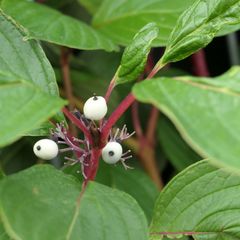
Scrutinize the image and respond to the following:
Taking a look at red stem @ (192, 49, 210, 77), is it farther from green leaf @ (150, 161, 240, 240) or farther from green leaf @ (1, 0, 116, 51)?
green leaf @ (150, 161, 240, 240)

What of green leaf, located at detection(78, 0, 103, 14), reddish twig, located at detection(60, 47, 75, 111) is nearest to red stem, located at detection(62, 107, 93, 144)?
reddish twig, located at detection(60, 47, 75, 111)

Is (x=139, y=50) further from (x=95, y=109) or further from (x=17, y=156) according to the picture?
(x=17, y=156)

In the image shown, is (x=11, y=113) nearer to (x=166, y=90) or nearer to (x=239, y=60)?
(x=166, y=90)

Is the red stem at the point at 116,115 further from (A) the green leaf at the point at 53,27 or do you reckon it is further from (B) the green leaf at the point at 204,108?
(A) the green leaf at the point at 53,27

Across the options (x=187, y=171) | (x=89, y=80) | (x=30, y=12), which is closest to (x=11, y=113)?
(x=187, y=171)

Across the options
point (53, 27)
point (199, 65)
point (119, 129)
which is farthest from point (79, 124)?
point (199, 65)

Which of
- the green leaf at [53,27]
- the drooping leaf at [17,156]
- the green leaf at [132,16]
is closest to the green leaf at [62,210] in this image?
the green leaf at [53,27]
